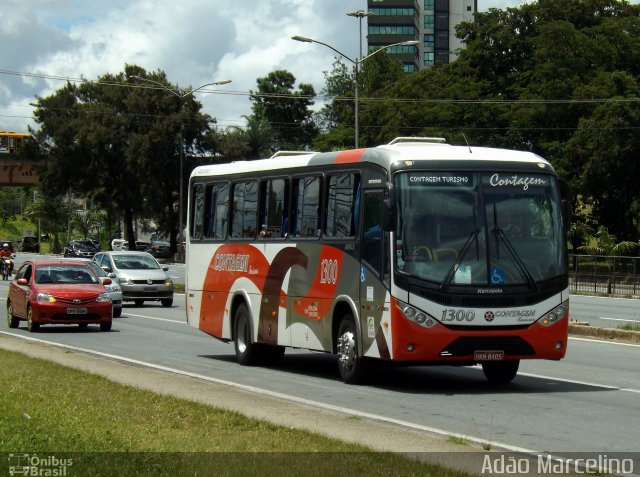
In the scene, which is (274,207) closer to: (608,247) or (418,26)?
(608,247)

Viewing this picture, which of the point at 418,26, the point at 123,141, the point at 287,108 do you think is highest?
the point at 418,26

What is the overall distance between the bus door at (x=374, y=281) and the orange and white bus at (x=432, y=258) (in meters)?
0.02

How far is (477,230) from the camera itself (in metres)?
15.3

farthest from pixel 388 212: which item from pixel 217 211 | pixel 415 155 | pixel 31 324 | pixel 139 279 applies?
pixel 139 279

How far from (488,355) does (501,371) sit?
156cm

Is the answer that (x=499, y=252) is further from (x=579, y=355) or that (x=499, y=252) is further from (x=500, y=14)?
(x=500, y=14)

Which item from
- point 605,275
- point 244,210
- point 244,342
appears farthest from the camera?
point 605,275

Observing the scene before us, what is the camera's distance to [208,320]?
21.3 meters

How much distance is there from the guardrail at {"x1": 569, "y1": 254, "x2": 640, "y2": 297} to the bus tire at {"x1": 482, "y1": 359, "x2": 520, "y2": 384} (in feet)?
88.9

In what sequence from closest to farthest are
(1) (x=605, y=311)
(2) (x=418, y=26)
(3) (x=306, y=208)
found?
1. (3) (x=306, y=208)
2. (1) (x=605, y=311)
3. (2) (x=418, y=26)

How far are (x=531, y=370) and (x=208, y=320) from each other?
583 cm

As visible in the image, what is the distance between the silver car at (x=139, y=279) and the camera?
121 ft

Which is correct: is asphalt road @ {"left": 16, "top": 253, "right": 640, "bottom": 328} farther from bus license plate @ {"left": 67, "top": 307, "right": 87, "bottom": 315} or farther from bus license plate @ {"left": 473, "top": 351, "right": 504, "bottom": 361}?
bus license plate @ {"left": 473, "top": 351, "right": 504, "bottom": 361}

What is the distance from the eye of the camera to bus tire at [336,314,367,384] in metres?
16.1
